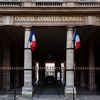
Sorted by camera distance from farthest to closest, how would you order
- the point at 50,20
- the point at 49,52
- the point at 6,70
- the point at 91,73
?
the point at 49,52 → the point at 91,73 → the point at 6,70 → the point at 50,20

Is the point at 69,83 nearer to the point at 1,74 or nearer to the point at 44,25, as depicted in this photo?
the point at 44,25

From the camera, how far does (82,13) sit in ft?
85.9

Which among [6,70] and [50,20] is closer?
[50,20]

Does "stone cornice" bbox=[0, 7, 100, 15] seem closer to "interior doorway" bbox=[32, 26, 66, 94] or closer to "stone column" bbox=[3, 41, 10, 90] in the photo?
"interior doorway" bbox=[32, 26, 66, 94]

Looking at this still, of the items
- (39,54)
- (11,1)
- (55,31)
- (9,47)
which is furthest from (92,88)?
(39,54)

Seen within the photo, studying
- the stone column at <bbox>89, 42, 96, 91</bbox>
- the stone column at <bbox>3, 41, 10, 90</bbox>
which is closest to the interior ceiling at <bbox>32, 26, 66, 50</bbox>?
the stone column at <bbox>89, 42, 96, 91</bbox>

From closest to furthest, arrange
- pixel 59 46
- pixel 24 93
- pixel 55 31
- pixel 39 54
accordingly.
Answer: pixel 24 93
pixel 55 31
pixel 59 46
pixel 39 54

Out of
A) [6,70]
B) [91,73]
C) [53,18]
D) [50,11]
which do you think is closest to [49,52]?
[91,73]

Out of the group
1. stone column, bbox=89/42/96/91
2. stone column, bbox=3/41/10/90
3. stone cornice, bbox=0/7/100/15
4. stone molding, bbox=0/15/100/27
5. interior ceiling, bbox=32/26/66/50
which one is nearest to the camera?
stone cornice, bbox=0/7/100/15

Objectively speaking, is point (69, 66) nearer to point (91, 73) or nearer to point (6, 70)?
point (91, 73)

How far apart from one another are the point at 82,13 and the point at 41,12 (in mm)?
2991

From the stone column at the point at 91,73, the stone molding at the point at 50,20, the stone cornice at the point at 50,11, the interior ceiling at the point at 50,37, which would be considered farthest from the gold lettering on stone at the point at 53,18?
the stone column at the point at 91,73

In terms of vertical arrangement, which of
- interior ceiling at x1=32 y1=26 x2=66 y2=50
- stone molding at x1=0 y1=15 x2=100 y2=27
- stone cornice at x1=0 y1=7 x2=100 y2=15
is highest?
stone cornice at x1=0 y1=7 x2=100 y2=15

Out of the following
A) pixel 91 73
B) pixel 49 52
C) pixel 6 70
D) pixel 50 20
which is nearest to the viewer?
pixel 50 20
